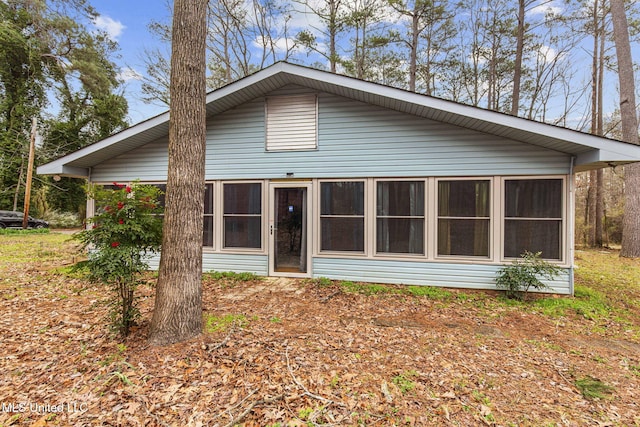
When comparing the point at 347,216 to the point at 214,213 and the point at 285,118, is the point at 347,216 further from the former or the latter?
the point at 214,213

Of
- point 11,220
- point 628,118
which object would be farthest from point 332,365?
point 11,220

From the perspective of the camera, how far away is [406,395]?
7.87 ft

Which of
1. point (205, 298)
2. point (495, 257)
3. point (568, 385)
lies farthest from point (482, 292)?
point (205, 298)

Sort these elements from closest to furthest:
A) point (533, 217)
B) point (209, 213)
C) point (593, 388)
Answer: point (593, 388) → point (533, 217) → point (209, 213)

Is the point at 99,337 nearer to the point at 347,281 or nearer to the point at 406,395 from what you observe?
the point at 406,395

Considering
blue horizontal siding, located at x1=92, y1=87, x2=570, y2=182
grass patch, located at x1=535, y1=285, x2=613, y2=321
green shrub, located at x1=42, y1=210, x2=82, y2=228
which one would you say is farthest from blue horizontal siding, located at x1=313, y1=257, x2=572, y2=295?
green shrub, located at x1=42, y1=210, x2=82, y2=228

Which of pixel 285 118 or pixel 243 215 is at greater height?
pixel 285 118

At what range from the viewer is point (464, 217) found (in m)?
5.59

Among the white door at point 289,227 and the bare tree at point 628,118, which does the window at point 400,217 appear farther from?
the bare tree at point 628,118

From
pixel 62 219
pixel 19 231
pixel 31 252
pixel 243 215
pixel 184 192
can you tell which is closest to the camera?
pixel 184 192

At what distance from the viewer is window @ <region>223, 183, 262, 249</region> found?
6.45 meters

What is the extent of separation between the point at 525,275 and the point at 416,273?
181 centimetres

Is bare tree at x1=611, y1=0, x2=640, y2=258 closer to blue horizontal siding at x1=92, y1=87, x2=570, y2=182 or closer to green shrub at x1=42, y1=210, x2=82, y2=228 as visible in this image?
blue horizontal siding at x1=92, y1=87, x2=570, y2=182

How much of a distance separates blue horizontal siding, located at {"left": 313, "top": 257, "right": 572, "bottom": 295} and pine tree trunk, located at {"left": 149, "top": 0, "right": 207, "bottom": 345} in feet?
10.8
